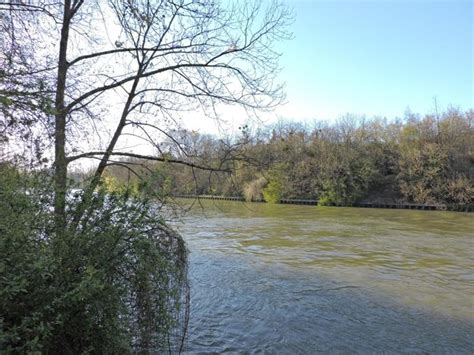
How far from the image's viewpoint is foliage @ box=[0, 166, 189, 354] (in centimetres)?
233

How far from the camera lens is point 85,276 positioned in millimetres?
2564

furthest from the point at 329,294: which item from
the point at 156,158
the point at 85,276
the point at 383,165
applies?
the point at 383,165

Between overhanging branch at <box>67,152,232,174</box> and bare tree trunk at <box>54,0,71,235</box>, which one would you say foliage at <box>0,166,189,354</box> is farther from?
overhanging branch at <box>67,152,232,174</box>

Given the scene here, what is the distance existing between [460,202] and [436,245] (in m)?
16.7

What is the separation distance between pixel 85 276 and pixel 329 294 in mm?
5845

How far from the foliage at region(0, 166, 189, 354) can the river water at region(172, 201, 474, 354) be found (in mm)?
1695

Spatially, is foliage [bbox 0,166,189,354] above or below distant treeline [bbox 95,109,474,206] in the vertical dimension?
below

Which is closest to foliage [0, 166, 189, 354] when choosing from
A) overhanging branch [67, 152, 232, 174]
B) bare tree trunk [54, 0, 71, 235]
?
bare tree trunk [54, 0, 71, 235]

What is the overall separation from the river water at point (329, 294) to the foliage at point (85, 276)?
1695 millimetres

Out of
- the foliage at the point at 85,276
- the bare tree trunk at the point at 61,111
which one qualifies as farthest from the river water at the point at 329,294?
the bare tree trunk at the point at 61,111

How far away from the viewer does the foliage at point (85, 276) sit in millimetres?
2330

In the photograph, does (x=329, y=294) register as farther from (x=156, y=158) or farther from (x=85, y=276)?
(x=85, y=276)

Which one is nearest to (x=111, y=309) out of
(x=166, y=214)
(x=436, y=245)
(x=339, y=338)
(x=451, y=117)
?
(x=166, y=214)

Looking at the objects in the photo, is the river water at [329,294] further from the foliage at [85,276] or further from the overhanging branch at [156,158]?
the foliage at [85,276]
